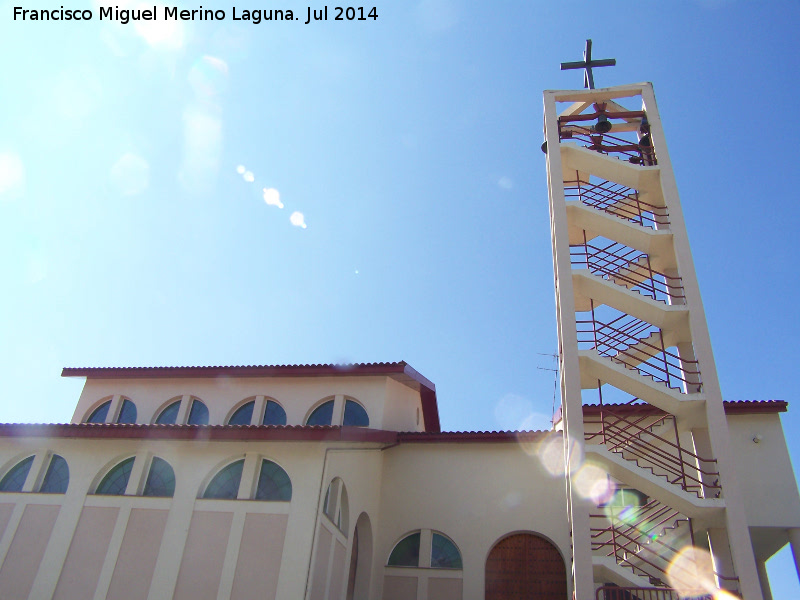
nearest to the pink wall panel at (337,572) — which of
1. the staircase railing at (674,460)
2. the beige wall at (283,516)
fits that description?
the beige wall at (283,516)

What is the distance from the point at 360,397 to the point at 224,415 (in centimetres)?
397

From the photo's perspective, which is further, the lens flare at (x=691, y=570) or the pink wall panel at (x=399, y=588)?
the pink wall panel at (x=399, y=588)

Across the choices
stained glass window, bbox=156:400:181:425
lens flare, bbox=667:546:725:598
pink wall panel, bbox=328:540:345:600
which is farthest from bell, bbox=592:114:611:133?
stained glass window, bbox=156:400:181:425

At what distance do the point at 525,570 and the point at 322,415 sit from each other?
21.3 ft

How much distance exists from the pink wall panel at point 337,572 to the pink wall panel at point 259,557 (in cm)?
138

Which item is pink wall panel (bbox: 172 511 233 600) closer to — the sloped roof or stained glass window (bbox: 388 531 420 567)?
stained glass window (bbox: 388 531 420 567)

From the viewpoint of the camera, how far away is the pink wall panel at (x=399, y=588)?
14.1 metres

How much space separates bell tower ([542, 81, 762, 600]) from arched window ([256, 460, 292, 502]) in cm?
554

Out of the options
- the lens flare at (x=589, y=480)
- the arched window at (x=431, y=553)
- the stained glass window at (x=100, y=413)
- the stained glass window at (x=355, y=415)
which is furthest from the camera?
the stained glass window at (x=100, y=413)

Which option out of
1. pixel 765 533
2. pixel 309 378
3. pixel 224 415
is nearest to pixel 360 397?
pixel 309 378

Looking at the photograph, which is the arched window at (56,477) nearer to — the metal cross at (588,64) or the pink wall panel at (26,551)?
the pink wall panel at (26,551)

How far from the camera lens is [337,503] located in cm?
1300

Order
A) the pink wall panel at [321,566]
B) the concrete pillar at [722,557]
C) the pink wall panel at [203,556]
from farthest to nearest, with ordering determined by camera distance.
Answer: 1. the pink wall panel at [203,556]
2. the pink wall panel at [321,566]
3. the concrete pillar at [722,557]

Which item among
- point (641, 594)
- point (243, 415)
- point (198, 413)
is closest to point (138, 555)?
point (243, 415)
